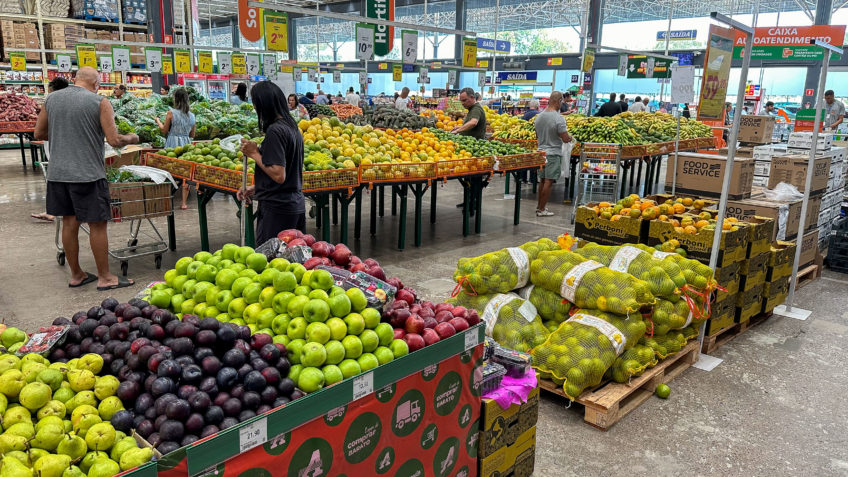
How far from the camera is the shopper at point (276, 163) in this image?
160 inches

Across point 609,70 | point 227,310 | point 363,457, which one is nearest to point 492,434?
point 363,457

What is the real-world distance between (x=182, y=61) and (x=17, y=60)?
3867 mm

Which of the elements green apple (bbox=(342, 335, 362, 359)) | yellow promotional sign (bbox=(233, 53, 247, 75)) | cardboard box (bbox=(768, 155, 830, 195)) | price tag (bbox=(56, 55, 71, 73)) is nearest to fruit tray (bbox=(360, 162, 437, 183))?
cardboard box (bbox=(768, 155, 830, 195))

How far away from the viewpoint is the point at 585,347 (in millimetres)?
3625

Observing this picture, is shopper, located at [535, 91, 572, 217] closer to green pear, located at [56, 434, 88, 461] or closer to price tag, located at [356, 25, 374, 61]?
price tag, located at [356, 25, 374, 61]

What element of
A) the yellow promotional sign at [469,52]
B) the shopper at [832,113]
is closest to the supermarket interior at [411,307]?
the shopper at [832,113]

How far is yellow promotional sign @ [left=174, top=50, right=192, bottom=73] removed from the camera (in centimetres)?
1451

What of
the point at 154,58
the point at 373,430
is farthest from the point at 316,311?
the point at 154,58

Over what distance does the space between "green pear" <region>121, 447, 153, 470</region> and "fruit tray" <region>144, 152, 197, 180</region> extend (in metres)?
5.18

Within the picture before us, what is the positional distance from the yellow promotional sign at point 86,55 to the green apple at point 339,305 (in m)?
13.7

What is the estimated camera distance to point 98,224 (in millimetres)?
5270

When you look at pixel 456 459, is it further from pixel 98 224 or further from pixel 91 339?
pixel 98 224

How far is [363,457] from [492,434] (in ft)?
2.64

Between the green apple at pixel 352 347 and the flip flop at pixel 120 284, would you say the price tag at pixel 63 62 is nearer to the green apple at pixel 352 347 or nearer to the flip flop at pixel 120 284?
the flip flop at pixel 120 284
